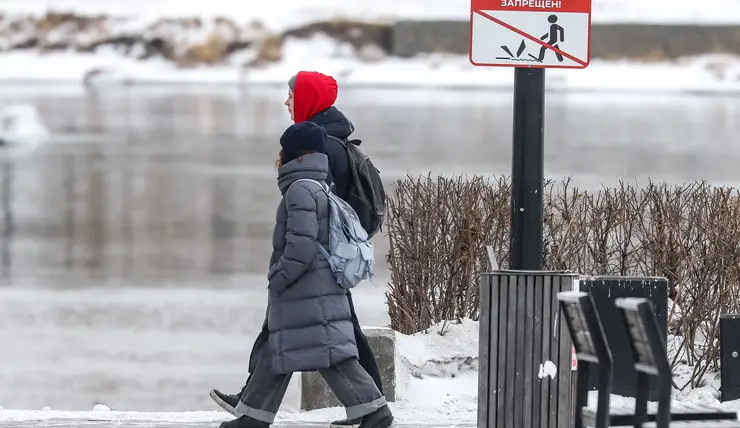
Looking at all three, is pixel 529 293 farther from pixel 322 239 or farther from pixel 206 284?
pixel 206 284

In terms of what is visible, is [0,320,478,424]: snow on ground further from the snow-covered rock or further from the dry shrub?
the snow-covered rock

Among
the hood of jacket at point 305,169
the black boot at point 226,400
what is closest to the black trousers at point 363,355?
the black boot at point 226,400

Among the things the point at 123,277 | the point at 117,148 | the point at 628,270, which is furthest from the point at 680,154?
the point at 628,270

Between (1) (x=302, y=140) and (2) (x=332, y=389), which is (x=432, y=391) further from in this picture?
(1) (x=302, y=140)

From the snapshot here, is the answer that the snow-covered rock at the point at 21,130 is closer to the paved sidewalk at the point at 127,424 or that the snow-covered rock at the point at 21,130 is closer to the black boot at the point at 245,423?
the paved sidewalk at the point at 127,424

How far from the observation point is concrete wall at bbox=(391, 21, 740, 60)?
107562 millimetres

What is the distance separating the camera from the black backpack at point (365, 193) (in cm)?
577

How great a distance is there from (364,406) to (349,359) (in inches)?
8.9

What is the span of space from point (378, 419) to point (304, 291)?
28.0 inches

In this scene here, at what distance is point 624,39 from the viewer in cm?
11344

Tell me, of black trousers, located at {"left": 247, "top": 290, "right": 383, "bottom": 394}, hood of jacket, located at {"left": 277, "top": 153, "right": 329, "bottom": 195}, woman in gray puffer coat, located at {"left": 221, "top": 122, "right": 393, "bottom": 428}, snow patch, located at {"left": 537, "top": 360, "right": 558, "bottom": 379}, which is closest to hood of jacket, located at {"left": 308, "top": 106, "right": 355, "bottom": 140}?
woman in gray puffer coat, located at {"left": 221, "top": 122, "right": 393, "bottom": 428}

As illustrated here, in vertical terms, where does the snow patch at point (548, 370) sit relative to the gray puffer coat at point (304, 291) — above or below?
below

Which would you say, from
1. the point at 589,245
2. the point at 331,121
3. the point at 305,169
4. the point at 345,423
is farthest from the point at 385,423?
the point at 589,245

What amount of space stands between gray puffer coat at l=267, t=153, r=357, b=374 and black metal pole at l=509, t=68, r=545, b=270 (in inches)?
33.1
